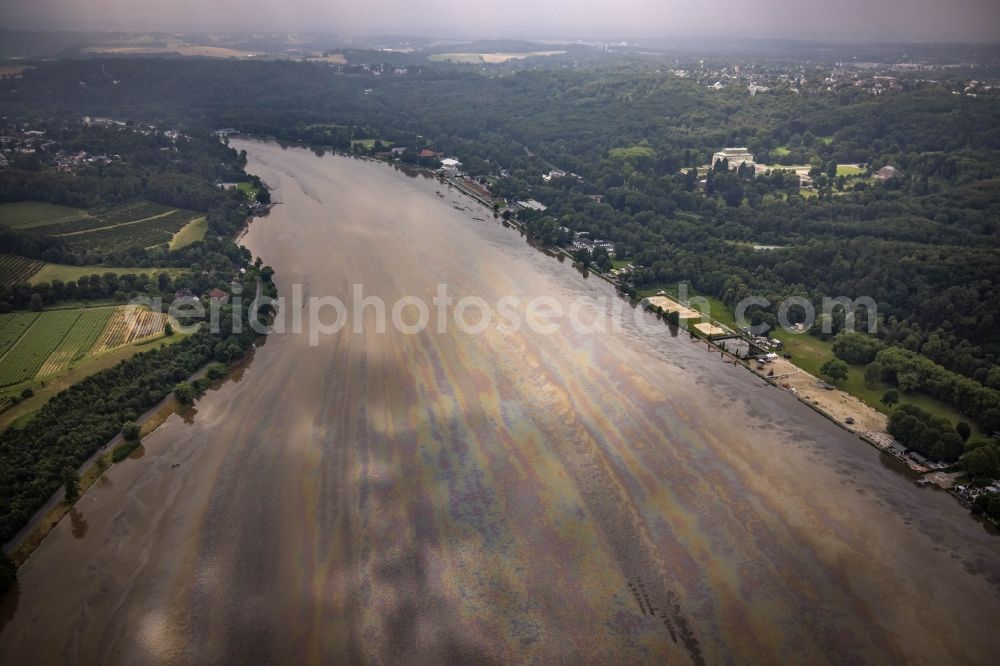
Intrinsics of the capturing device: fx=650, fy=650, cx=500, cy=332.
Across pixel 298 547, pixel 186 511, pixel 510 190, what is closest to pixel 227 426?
pixel 186 511

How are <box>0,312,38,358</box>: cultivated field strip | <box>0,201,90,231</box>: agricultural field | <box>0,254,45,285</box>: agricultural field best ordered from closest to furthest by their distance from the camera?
<box>0,312,38,358</box>: cultivated field strip, <box>0,254,45,285</box>: agricultural field, <box>0,201,90,231</box>: agricultural field

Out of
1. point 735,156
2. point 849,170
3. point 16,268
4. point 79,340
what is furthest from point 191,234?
point 849,170

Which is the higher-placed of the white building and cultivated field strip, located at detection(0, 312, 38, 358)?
the white building

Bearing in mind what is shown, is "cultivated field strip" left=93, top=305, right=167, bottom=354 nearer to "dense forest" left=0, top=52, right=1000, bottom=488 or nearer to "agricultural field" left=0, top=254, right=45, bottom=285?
"agricultural field" left=0, top=254, right=45, bottom=285

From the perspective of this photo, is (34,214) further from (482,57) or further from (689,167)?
(482,57)

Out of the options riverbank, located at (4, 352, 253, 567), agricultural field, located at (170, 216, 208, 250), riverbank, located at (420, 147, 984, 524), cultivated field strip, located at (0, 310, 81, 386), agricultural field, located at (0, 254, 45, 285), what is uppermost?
agricultural field, located at (170, 216, 208, 250)

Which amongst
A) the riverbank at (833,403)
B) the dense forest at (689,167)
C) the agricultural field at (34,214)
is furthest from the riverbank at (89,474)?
the agricultural field at (34,214)

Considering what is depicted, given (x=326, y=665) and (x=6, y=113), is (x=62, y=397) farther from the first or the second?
(x=6, y=113)

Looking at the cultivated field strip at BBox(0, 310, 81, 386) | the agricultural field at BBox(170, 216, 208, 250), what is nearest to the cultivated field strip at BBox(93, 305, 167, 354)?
the cultivated field strip at BBox(0, 310, 81, 386)
